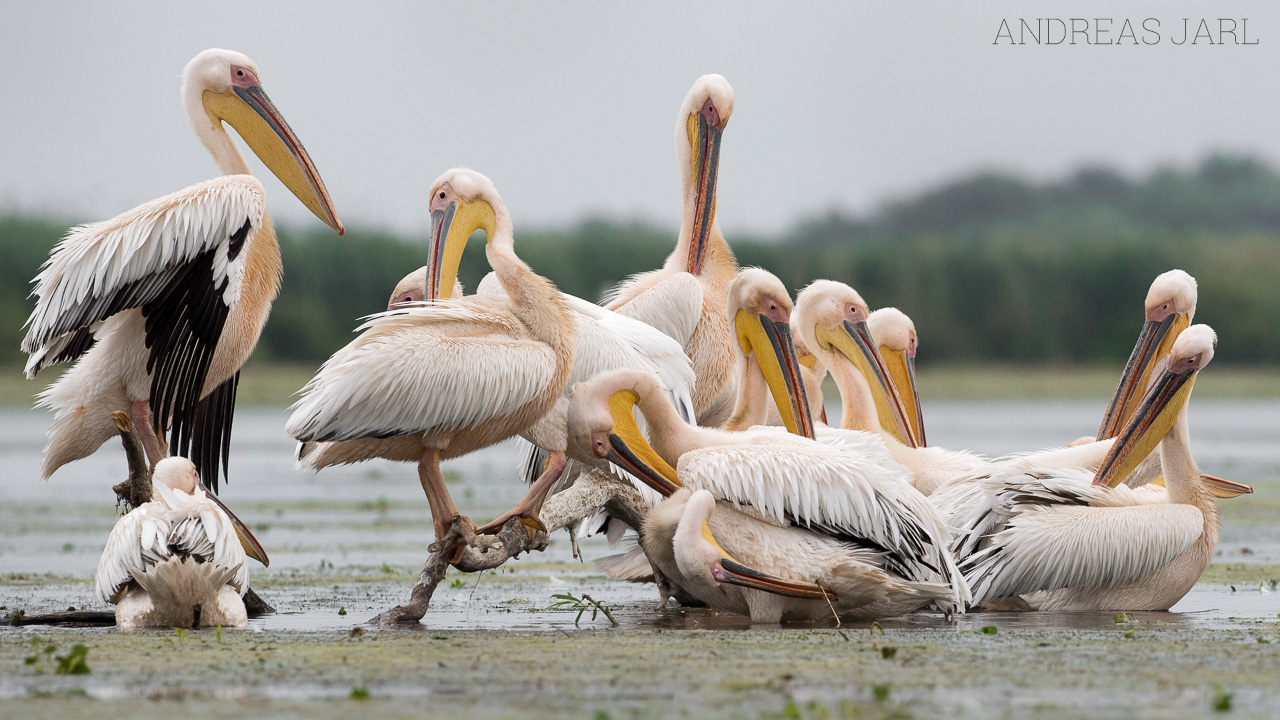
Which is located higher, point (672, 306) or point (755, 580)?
point (672, 306)

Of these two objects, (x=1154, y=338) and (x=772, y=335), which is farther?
(x=1154, y=338)

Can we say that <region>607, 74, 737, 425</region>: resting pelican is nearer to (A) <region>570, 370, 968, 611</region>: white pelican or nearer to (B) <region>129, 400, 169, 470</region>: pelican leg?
(A) <region>570, 370, 968, 611</region>: white pelican

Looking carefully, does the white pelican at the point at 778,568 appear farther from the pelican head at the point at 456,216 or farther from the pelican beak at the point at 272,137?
the pelican beak at the point at 272,137

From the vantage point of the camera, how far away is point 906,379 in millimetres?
7562

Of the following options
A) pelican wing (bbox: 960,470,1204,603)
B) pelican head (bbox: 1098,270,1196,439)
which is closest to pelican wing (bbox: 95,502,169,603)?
pelican wing (bbox: 960,470,1204,603)

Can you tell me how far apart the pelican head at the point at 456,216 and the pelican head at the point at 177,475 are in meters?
1.25

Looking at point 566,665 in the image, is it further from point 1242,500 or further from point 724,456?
point 1242,500

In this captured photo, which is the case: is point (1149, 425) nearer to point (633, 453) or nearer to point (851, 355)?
point (851, 355)

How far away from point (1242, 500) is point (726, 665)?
7.61 m

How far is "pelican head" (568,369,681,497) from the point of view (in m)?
A: 5.33

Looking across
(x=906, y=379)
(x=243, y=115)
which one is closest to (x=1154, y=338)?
(x=906, y=379)

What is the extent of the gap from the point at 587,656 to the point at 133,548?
1.65m

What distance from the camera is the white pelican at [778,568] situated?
4.99 metres

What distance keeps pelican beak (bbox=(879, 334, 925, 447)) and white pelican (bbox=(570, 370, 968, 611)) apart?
201 cm
